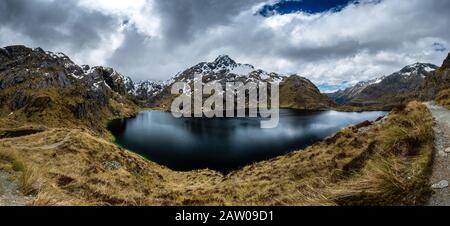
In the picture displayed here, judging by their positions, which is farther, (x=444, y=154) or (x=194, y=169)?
(x=194, y=169)

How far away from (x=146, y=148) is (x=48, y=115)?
78.6m

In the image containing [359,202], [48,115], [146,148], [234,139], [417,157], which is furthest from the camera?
[48,115]

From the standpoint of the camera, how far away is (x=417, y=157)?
772 centimetres

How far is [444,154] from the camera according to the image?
25.6 feet
